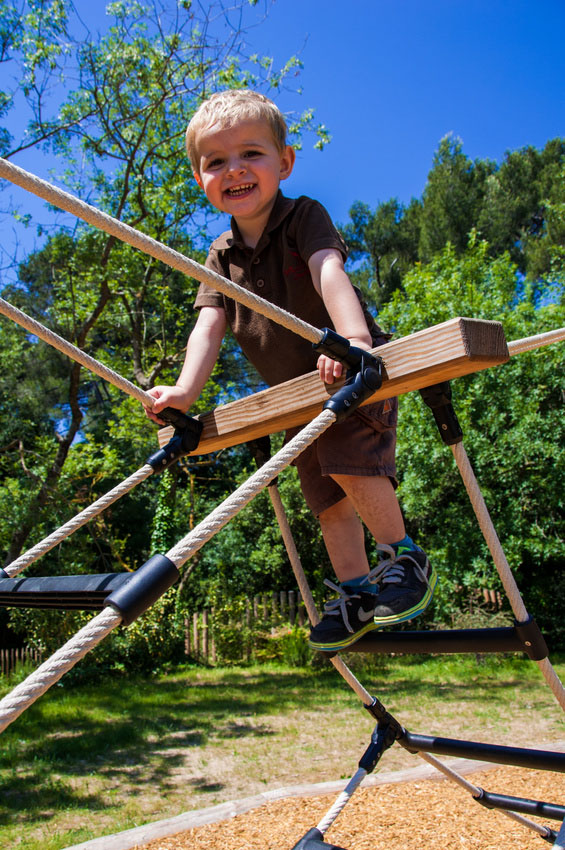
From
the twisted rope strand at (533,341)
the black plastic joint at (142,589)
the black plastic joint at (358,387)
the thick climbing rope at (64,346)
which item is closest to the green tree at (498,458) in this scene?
the twisted rope strand at (533,341)

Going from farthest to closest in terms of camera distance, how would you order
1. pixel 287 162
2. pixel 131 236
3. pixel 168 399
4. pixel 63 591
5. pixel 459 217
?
pixel 459 217
pixel 287 162
pixel 168 399
pixel 63 591
pixel 131 236

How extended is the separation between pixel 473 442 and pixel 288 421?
29.8 ft

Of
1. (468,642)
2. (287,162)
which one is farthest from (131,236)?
(468,642)

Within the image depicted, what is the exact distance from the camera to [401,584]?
1643 mm

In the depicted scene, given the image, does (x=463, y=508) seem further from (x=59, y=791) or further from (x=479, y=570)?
(x=59, y=791)

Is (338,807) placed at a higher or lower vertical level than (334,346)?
lower

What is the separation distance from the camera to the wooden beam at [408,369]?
133cm

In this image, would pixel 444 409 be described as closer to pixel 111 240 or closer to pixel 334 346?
pixel 334 346

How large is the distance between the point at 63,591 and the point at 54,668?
42cm

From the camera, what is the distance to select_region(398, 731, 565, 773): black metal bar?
177cm

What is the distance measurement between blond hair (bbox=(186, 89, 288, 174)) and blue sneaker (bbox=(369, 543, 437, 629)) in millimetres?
1153

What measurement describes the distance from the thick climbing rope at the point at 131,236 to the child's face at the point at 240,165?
2.19ft

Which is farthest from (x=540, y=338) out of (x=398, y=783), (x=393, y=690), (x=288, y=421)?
(x=393, y=690)

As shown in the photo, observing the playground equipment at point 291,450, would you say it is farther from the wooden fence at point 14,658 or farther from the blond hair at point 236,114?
the wooden fence at point 14,658
